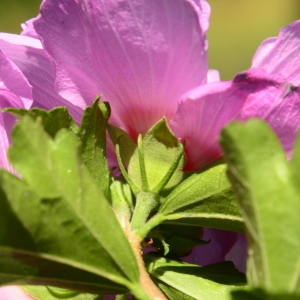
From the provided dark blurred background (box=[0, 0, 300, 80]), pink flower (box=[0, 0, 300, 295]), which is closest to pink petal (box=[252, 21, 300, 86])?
pink flower (box=[0, 0, 300, 295])

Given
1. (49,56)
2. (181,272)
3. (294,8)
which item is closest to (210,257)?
(181,272)

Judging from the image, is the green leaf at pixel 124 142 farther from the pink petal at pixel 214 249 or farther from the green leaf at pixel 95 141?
the pink petal at pixel 214 249

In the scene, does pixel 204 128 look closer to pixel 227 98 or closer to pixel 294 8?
pixel 227 98

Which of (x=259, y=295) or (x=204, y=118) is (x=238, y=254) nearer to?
(x=204, y=118)

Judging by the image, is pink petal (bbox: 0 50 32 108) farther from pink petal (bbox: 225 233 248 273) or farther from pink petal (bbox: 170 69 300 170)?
pink petal (bbox: 225 233 248 273)

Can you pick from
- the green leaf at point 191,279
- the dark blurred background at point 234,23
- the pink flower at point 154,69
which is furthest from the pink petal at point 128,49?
the dark blurred background at point 234,23

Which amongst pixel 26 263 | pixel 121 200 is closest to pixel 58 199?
pixel 26 263

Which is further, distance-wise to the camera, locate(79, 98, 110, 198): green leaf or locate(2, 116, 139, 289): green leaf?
locate(79, 98, 110, 198): green leaf
